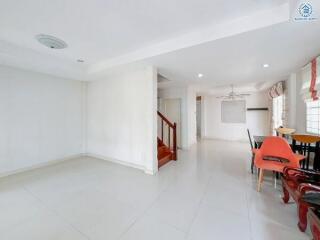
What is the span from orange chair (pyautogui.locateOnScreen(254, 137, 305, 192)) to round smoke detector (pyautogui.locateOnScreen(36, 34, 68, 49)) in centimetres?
414

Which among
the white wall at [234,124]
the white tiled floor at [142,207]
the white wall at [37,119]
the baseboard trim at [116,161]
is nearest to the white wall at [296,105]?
the white tiled floor at [142,207]

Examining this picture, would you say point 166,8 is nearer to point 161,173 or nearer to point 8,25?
point 8,25

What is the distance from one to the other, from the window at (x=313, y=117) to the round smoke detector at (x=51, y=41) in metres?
5.19

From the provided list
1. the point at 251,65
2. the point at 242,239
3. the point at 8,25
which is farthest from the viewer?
the point at 251,65

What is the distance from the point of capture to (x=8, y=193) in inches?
103

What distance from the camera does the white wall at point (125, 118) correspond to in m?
3.47

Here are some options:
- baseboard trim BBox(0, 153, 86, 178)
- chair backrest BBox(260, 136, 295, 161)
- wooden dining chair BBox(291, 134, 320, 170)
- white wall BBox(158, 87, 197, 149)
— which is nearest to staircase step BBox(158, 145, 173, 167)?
white wall BBox(158, 87, 197, 149)

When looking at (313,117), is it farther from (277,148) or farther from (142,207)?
(142,207)

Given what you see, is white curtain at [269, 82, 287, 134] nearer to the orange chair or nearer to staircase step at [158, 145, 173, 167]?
the orange chair

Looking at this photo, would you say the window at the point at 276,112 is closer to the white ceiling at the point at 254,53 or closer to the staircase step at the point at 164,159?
the white ceiling at the point at 254,53

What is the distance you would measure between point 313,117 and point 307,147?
906 millimetres

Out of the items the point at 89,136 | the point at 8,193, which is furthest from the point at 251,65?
the point at 8,193

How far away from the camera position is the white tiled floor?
1728 mm

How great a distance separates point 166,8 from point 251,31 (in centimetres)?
114
